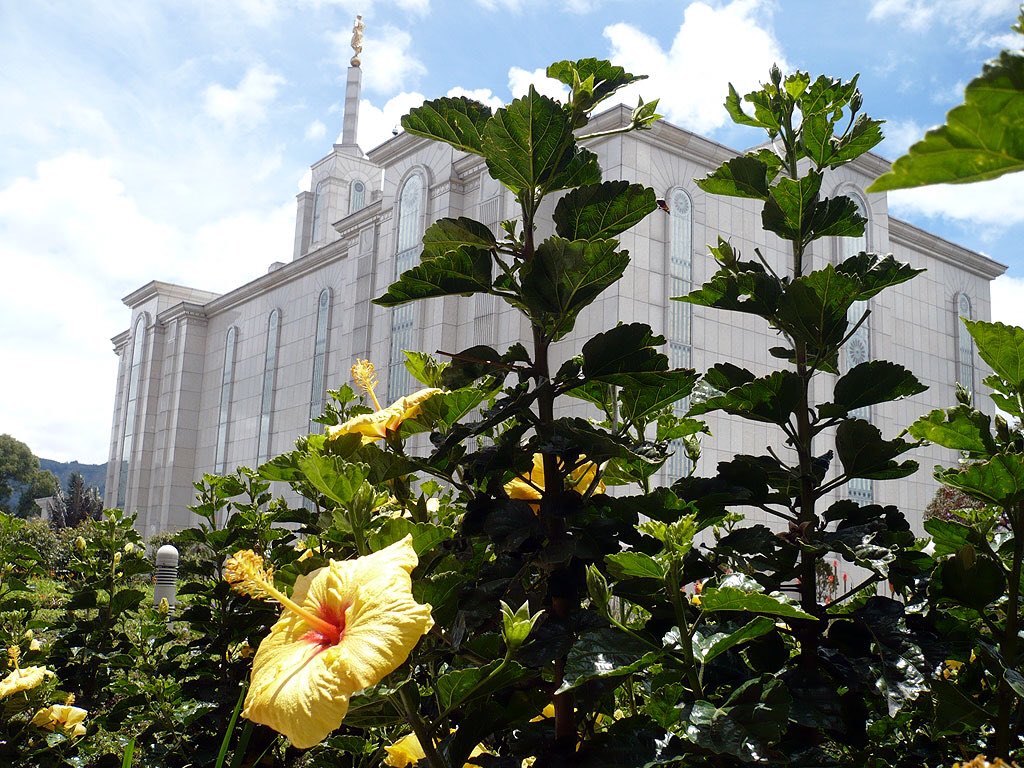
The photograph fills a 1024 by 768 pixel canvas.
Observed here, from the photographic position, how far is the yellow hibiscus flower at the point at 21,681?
6.44 feet

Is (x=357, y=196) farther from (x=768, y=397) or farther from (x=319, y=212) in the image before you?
(x=768, y=397)

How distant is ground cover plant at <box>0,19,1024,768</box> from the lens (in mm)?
905

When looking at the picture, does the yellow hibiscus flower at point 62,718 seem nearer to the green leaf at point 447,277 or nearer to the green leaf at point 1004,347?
the green leaf at point 447,277

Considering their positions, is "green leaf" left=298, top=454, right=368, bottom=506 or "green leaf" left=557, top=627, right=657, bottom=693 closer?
"green leaf" left=557, top=627, right=657, bottom=693

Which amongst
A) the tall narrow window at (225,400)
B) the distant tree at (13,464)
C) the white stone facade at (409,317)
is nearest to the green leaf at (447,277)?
the white stone facade at (409,317)

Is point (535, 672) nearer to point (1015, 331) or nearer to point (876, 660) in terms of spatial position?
point (876, 660)

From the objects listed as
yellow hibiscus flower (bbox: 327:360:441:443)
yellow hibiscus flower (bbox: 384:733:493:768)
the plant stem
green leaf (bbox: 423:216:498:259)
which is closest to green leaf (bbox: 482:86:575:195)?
green leaf (bbox: 423:216:498:259)

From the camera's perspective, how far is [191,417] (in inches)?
989

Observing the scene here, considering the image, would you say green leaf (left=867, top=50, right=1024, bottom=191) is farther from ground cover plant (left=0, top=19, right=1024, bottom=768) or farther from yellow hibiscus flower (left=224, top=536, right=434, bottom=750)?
yellow hibiscus flower (left=224, top=536, right=434, bottom=750)

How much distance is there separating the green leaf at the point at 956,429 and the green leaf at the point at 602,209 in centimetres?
46

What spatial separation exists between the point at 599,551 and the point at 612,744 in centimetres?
23

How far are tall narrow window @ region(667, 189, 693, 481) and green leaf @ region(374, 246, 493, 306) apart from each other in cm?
1188

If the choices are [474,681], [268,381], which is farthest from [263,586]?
[268,381]

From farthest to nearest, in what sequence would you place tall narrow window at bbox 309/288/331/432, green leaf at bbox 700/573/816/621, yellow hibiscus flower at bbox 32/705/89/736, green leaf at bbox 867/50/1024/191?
tall narrow window at bbox 309/288/331/432, yellow hibiscus flower at bbox 32/705/89/736, green leaf at bbox 700/573/816/621, green leaf at bbox 867/50/1024/191
